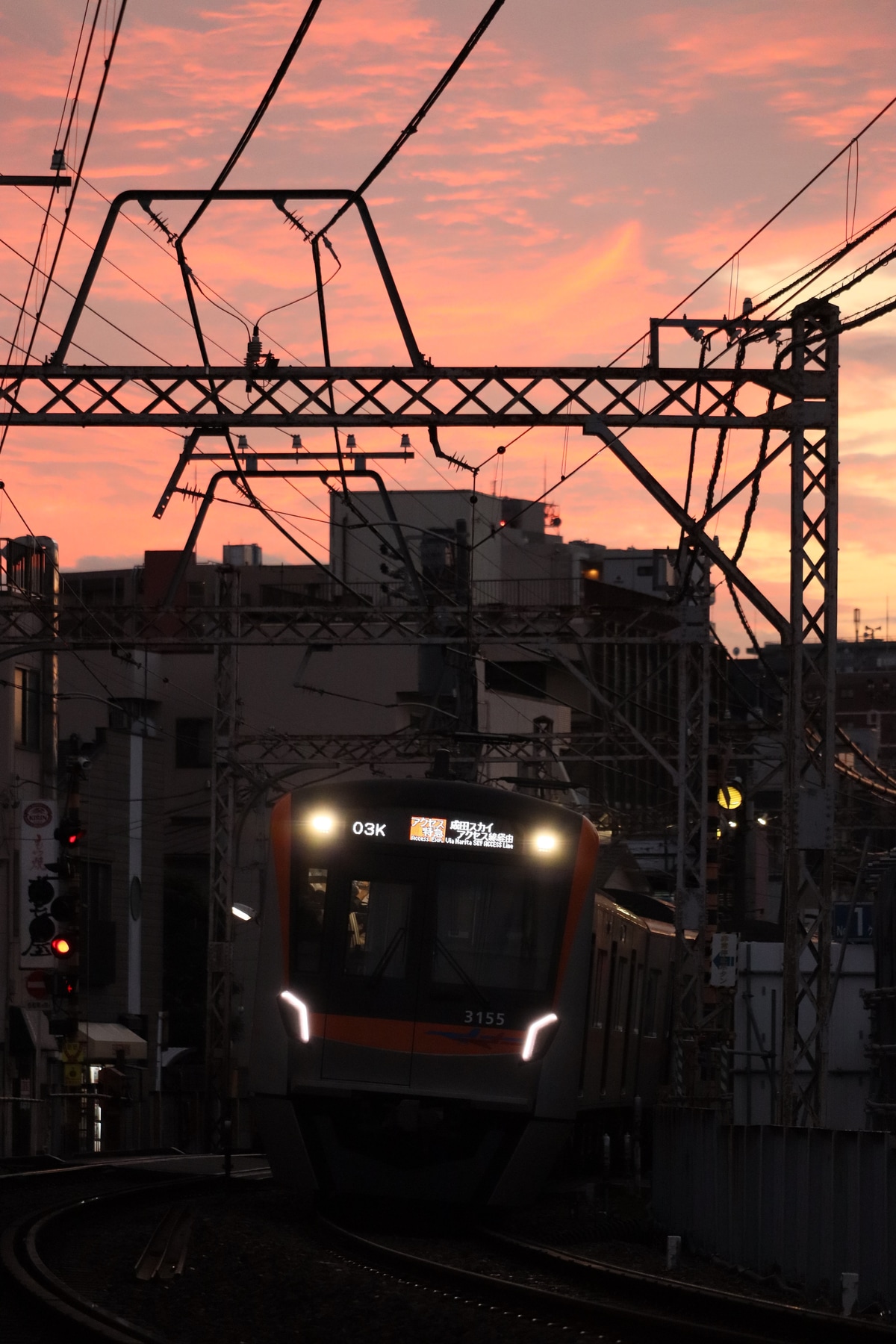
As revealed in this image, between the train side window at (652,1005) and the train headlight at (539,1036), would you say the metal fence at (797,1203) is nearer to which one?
the train headlight at (539,1036)

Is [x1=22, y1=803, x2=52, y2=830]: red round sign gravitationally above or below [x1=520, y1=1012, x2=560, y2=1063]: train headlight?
above

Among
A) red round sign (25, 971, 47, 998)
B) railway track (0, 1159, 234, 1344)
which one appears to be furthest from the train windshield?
red round sign (25, 971, 47, 998)

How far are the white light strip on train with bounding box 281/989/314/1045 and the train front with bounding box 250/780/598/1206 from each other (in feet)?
0.05

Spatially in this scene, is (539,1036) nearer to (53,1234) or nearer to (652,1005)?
(53,1234)

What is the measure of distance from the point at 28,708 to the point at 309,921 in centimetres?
2811

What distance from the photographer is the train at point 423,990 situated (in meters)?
15.2

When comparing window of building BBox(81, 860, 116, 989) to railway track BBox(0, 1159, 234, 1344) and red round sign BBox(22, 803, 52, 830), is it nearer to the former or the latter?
red round sign BBox(22, 803, 52, 830)

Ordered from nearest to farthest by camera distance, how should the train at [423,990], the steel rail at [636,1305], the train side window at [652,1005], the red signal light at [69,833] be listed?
the steel rail at [636,1305] < the train at [423,990] < the train side window at [652,1005] < the red signal light at [69,833]

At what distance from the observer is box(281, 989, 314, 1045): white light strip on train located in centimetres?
1531

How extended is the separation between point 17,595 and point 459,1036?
2316 centimetres

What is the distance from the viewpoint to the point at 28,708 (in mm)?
42781

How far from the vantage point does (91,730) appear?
62062 millimetres

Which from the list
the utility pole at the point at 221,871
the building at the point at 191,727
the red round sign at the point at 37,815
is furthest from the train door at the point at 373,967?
the red round sign at the point at 37,815

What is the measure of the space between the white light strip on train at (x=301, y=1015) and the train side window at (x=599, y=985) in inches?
128
